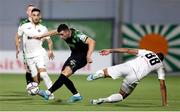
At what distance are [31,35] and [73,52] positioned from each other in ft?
5.66

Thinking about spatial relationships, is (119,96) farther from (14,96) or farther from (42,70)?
(14,96)

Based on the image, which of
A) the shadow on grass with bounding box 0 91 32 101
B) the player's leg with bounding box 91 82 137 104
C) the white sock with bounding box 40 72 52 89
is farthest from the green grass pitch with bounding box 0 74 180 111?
the white sock with bounding box 40 72 52 89

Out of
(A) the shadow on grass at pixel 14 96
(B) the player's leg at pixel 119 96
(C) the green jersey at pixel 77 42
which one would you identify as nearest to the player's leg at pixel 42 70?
(A) the shadow on grass at pixel 14 96

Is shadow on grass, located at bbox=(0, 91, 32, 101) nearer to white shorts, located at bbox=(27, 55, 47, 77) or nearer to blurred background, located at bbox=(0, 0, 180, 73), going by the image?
white shorts, located at bbox=(27, 55, 47, 77)

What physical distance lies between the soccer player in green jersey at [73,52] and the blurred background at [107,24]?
426 inches

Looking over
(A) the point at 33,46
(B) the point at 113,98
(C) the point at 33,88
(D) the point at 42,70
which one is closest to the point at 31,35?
(A) the point at 33,46

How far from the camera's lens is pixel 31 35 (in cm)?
1556

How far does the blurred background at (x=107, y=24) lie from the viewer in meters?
25.6

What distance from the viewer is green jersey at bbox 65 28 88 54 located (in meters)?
13.9

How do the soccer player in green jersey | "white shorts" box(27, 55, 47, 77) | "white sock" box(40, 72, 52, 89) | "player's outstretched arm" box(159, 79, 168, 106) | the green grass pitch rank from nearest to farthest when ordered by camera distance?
1. the green grass pitch
2. "player's outstretched arm" box(159, 79, 168, 106)
3. the soccer player in green jersey
4. "white sock" box(40, 72, 52, 89)
5. "white shorts" box(27, 55, 47, 77)

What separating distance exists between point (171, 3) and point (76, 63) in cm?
1475

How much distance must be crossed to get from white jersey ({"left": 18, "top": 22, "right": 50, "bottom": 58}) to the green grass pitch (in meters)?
0.97

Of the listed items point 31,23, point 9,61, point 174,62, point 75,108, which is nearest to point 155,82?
point 174,62

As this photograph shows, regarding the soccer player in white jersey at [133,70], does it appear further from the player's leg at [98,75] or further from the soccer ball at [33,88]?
the soccer ball at [33,88]
